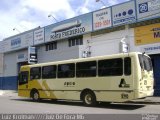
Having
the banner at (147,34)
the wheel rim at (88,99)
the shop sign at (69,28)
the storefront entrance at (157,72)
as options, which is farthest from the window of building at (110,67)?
the shop sign at (69,28)

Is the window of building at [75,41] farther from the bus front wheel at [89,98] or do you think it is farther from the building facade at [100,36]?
the bus front wheel at [89,98]

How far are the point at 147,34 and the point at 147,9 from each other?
1842 millimetres

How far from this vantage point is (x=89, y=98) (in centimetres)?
1862

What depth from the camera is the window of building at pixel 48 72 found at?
69.7 ft

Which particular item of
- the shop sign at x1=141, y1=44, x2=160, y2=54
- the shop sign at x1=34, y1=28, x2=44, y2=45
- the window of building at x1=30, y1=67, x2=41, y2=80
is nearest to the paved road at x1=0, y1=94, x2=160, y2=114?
the window of building at x1=30, y1=67, x2=41, y2=80

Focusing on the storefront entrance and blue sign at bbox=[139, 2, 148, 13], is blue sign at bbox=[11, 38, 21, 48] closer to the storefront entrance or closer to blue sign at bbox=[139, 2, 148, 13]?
blue sign at bbox=[139, 2, 148, 13]

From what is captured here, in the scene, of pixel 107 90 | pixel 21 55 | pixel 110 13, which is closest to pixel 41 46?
pixel 21 55

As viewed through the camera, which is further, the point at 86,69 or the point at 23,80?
the point at 23,80

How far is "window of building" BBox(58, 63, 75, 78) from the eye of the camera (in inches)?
774

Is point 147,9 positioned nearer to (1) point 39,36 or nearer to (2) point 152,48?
(2) point 152,48

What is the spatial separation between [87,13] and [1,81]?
21645 millimetres

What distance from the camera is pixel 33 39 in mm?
36938

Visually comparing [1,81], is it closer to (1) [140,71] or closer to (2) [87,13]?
(2) [87,13]

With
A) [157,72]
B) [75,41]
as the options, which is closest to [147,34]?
[157,72]
